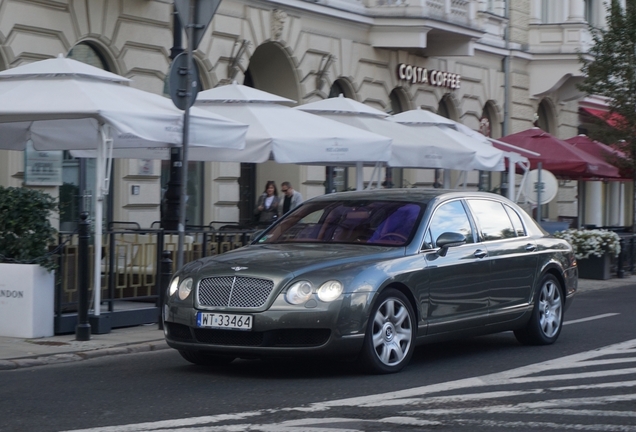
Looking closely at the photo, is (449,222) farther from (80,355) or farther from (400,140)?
(400,140)

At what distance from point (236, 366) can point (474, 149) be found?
10683mm

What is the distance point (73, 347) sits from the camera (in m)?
11.0

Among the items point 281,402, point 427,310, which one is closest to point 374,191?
point 427,310

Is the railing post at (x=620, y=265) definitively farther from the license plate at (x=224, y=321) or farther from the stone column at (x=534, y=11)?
the license plate at (x=224, y=321)

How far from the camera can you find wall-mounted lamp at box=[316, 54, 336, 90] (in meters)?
25.0

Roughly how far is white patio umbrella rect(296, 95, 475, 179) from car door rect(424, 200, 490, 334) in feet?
23.8

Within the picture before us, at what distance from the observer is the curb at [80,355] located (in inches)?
391

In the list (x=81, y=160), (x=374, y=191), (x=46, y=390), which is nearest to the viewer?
(x=46, y=390)

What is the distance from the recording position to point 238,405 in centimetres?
771

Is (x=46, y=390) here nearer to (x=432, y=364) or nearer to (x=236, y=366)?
(x=236, y=366)

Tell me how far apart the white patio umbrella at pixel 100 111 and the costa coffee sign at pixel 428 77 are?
49.9ft

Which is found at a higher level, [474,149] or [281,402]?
[474,149]

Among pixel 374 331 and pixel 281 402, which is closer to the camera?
pixel 281 402

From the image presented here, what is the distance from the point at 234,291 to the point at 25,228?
3.47 meters
